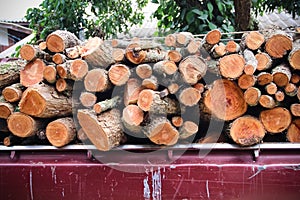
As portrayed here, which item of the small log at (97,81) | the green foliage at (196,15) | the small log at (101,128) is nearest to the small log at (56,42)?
the small log at (97,81)

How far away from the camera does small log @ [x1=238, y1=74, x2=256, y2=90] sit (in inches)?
84.4

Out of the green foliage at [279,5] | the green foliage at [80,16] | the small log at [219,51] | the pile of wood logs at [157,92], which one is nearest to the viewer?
the pile of wood logs at [157,92]

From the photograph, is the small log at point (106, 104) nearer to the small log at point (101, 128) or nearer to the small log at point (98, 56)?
the small log at point (101, 128)

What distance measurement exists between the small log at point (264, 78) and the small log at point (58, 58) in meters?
1.41

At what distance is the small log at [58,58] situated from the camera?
2.40 meters

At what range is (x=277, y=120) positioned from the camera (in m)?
2.23

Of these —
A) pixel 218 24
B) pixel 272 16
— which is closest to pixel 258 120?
pixel 218 24

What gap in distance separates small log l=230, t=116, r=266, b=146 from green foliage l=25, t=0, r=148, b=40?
409 centimetres

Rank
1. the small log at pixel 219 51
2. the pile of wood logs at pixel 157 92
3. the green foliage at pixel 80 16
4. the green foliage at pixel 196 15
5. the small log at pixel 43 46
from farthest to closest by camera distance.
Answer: the green foliage at pixel 80 16 → the green foliage at pixel 196 15 → the small log at pixel 43 46 → the small log at pixel 219 51 → the pile of wood logs at pixel 157 92

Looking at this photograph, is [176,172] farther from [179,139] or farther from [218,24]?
[218,24]

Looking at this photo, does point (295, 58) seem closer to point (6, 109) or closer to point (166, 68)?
point (166, 68)

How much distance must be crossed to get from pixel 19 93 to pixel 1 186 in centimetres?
70

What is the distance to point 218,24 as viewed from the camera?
480 centimetres

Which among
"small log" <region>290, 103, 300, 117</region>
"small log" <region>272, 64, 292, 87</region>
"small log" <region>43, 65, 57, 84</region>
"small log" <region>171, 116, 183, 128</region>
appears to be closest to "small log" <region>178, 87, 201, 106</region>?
"small log" <region>171, 116, 183, 128</region>
